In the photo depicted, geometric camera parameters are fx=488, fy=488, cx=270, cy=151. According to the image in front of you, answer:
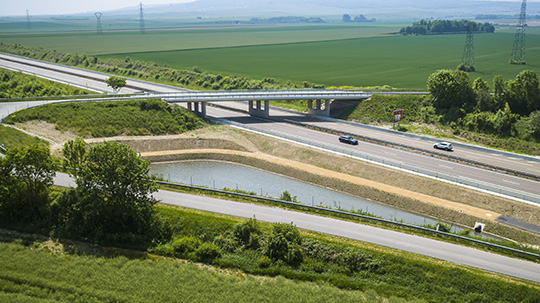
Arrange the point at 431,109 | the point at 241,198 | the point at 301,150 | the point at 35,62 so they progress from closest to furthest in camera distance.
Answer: the point at 241,198 < the point at 301,150 < the point at 431,109 < the point at 35,62

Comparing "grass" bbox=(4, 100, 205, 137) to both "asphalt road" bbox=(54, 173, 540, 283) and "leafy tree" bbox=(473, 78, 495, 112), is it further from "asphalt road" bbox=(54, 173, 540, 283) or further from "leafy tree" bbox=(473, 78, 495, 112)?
"leafy tree" bbox=(473, 78, 495, 112)

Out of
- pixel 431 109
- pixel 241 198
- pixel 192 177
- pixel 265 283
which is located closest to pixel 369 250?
pixel 265 283

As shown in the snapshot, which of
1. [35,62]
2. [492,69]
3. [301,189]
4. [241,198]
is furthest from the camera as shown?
[35,62]

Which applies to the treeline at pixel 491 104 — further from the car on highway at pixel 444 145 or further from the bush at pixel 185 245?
the bush at pixel 185 245

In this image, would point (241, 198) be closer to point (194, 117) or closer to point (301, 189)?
point (301, 189)

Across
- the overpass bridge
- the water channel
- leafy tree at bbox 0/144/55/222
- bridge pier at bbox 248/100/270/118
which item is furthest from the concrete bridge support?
leafy tree at bbox 0/144/55/222

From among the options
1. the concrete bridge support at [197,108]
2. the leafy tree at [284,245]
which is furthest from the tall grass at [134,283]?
the concrete bridge support at [197,108]
